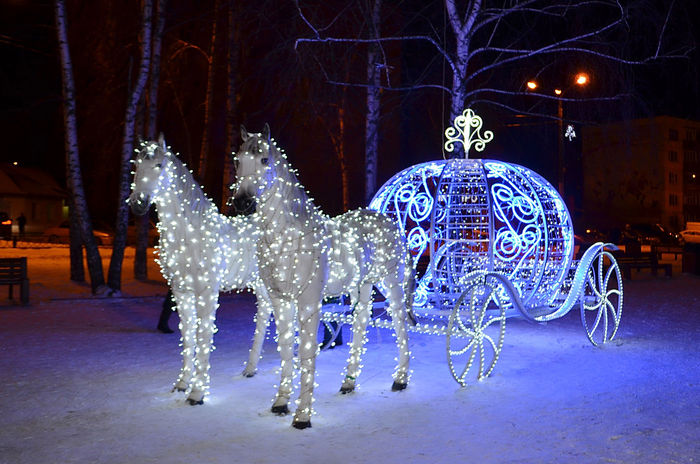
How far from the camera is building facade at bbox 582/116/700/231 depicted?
2154 inches

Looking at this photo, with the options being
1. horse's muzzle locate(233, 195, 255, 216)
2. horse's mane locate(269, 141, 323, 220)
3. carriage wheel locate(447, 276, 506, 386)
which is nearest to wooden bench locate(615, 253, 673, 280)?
carriage wheel locate(447, 276, 506, 386)

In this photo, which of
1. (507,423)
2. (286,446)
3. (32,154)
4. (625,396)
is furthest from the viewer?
(32,154)

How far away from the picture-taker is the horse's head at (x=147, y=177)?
21.5ft

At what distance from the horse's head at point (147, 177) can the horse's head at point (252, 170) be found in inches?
37.2

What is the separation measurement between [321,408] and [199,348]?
4.21 ft

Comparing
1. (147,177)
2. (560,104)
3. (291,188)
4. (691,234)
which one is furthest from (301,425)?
(691,234)

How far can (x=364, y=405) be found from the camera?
657cm

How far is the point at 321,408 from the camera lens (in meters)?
6.46

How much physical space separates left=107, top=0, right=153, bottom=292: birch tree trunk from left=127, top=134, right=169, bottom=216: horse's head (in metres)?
8.28

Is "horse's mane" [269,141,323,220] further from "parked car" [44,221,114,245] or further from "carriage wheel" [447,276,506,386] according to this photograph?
"parked car" [44,221,114,245]

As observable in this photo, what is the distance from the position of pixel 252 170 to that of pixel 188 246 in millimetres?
1250

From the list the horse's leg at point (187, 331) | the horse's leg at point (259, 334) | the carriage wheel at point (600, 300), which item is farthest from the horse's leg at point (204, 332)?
the carriage wheel at point (600, 300)

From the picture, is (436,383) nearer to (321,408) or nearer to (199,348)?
(321,408)

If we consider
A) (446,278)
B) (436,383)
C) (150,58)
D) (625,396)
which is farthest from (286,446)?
(150,58)
